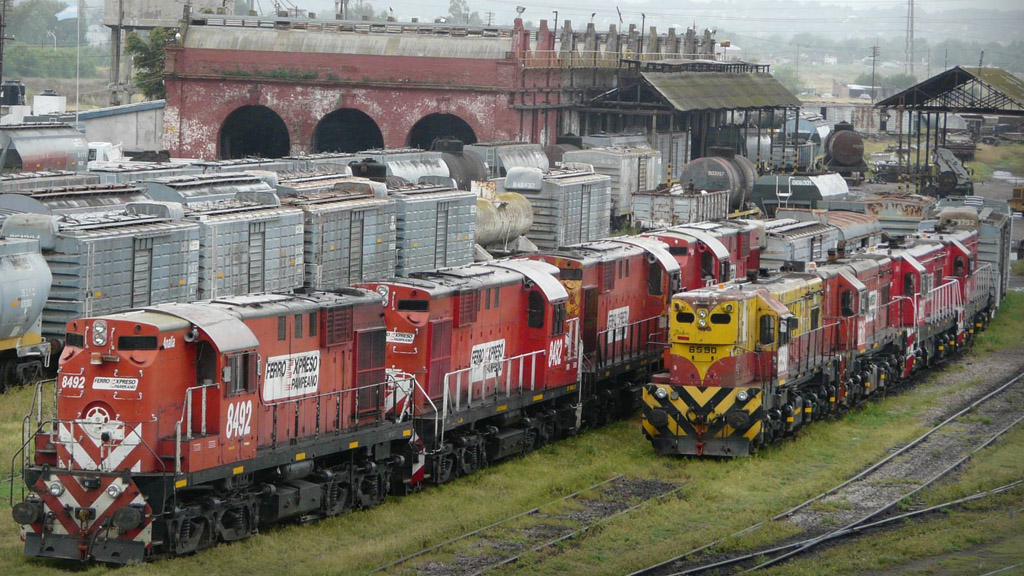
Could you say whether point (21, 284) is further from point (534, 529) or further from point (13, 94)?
point (13, 94)

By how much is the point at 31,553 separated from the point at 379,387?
5.71m

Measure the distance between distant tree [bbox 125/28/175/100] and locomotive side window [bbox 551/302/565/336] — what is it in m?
59.6

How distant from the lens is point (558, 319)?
987 inches

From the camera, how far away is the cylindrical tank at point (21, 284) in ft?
81.3

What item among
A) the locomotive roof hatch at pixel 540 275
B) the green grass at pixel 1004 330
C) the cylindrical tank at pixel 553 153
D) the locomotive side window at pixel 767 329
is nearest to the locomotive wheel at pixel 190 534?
the locomotive roof hatch at pixel 540 275

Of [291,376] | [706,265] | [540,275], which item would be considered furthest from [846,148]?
[291,376]

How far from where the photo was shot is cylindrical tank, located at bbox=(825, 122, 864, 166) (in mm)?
79938

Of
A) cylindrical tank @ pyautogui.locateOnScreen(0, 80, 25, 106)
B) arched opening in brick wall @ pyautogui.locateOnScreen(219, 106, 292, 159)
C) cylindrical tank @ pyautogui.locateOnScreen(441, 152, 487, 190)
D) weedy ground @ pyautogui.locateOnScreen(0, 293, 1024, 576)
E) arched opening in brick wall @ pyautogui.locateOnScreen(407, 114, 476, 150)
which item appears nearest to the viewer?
weedy ground @ pyautogui.locateOnScreen(0, 293, 1024, 576)

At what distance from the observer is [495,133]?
2483 inches

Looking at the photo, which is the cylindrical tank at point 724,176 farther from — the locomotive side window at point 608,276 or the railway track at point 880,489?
the locomotive side window at point 608,276

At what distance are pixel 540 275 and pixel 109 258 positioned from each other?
8.34 meters

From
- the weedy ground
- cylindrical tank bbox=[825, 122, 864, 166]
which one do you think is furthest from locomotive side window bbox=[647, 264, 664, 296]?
cylindrical tank bbox=[825, 122, 864, 166]

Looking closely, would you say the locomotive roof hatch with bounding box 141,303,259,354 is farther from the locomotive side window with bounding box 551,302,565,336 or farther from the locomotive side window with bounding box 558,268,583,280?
the locomotive side window with bounding box 558,268,583,280

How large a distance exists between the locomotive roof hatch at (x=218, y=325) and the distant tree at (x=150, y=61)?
6581 centimetres
